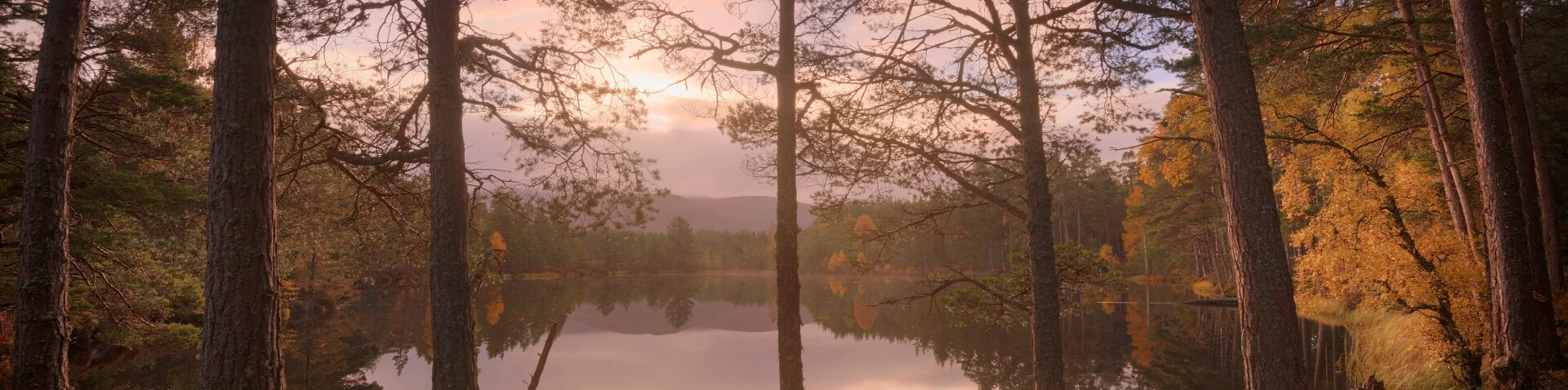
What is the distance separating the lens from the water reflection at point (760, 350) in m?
14.5

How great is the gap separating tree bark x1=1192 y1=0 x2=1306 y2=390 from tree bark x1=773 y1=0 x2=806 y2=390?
4.07 meters

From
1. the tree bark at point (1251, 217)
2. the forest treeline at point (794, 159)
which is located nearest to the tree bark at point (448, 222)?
the forest treeline at point (794, 159)

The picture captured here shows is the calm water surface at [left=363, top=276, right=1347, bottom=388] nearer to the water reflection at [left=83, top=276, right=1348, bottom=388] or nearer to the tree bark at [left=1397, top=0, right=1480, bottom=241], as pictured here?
the water reflection at [left=83, top=276, right=1348, bottom=388]

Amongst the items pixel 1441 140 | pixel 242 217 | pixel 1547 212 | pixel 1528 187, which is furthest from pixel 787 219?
pixel 1441 140

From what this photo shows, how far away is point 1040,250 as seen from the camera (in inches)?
303

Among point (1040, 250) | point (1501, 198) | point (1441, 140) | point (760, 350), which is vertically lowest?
point (760, 350)

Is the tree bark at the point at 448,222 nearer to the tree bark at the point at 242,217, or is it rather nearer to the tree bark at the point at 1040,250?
the tree bark at the point at 242,217

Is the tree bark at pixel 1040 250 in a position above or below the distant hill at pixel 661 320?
above

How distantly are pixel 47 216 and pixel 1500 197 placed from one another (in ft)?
53.5

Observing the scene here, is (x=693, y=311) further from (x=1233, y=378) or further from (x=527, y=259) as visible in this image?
(x=527, y=259)

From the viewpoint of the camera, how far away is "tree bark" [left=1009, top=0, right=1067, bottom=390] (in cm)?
753

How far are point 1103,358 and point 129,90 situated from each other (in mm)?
19917

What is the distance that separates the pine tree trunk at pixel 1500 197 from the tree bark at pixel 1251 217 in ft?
17.2

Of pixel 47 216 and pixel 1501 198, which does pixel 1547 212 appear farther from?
pixel 47 216
